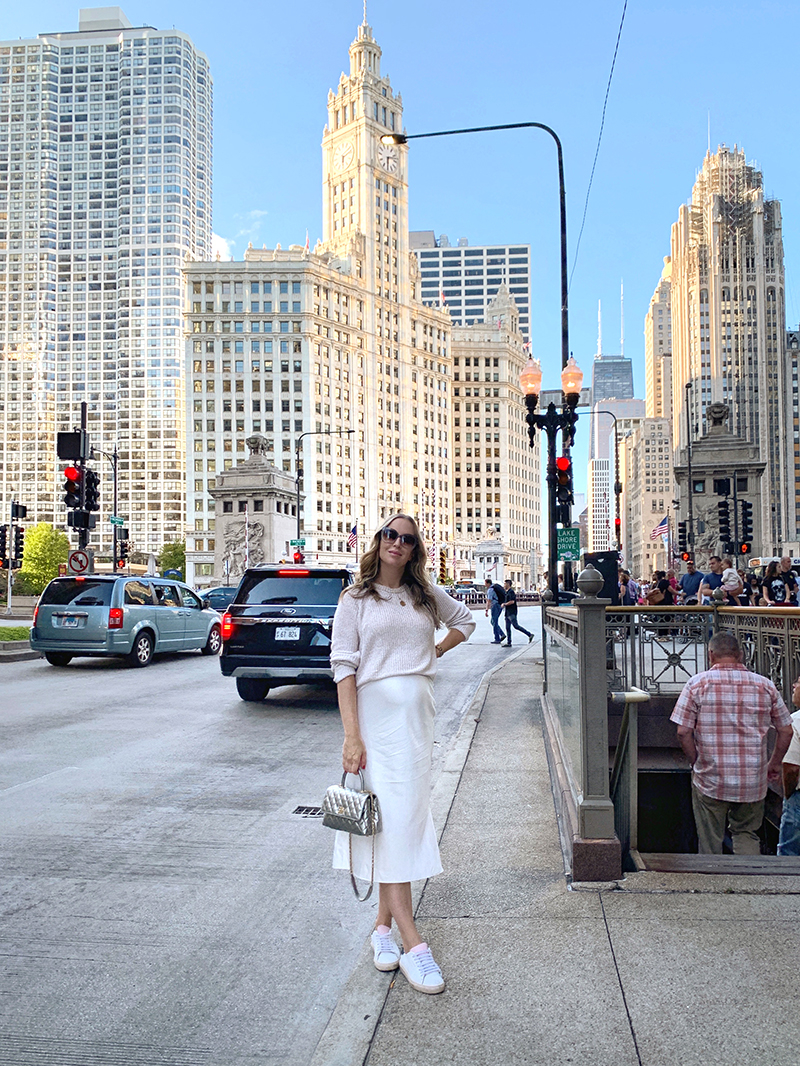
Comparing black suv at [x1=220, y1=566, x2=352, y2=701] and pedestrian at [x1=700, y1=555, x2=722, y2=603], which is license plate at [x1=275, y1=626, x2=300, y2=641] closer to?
black suv at [x1=220, y1=566, x2=352, y2=701]

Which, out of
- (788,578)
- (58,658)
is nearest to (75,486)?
(58,658)

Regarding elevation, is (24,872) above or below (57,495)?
below

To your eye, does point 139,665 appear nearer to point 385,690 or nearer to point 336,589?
point 336,589

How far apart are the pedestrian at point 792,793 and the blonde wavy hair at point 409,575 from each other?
319 cm

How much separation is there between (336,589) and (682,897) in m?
8.32

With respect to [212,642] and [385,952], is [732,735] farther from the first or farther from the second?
[212,642]

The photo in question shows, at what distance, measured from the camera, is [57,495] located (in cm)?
16100

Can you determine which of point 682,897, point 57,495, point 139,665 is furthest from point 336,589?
point 57,495

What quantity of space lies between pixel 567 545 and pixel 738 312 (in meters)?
127

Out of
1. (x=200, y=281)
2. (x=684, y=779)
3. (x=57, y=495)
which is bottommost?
(x=684, y=779)

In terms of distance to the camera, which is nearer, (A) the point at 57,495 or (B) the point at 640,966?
(B) the point at 640,966

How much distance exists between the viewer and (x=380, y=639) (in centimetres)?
385

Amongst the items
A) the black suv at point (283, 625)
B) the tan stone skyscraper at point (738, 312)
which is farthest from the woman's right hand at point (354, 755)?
the tan stone skyscraper at point (738, 312)

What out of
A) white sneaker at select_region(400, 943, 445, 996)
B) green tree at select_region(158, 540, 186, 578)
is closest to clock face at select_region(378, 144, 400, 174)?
green tree at select_region(158, 540, 186, 578)
